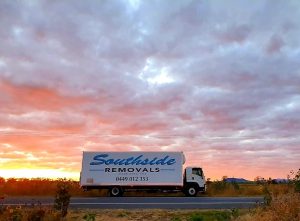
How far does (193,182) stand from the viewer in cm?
4059

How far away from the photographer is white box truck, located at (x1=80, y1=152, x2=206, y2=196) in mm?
40625

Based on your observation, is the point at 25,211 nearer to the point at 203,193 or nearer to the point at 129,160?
the point at 129,160

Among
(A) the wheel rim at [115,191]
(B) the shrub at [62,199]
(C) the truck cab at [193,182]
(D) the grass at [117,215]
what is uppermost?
(C) the truck cab at [193,182]

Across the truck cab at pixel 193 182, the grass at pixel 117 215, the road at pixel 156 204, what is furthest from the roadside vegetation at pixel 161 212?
the truck cab at pixel 193 182

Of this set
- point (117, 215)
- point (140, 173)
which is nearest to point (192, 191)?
point (140, 173)

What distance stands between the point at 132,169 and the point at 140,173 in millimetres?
847

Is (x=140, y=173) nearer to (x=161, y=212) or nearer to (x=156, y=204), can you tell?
(x=156, y=204)

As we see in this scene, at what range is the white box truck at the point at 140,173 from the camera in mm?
40625

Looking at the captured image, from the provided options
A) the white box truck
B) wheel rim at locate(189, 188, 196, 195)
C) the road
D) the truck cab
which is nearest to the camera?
the road

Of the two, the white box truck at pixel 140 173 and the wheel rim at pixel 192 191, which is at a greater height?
the white box truck at pixel 140 173

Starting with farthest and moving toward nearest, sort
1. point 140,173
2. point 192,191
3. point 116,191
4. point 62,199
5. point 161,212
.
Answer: point 140,173 < point 116,191 < point 192,191 < point 161,212 < point 62,199

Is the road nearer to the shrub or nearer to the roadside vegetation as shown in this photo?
the roadside vegetation

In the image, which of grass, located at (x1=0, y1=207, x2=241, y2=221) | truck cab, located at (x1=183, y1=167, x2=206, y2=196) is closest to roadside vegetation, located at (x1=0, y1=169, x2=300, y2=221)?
grass, located at (x1=0, y1=207, x2=241, y2=221)

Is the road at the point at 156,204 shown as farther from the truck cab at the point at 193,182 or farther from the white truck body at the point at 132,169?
the white truck body at the point at 132,169
